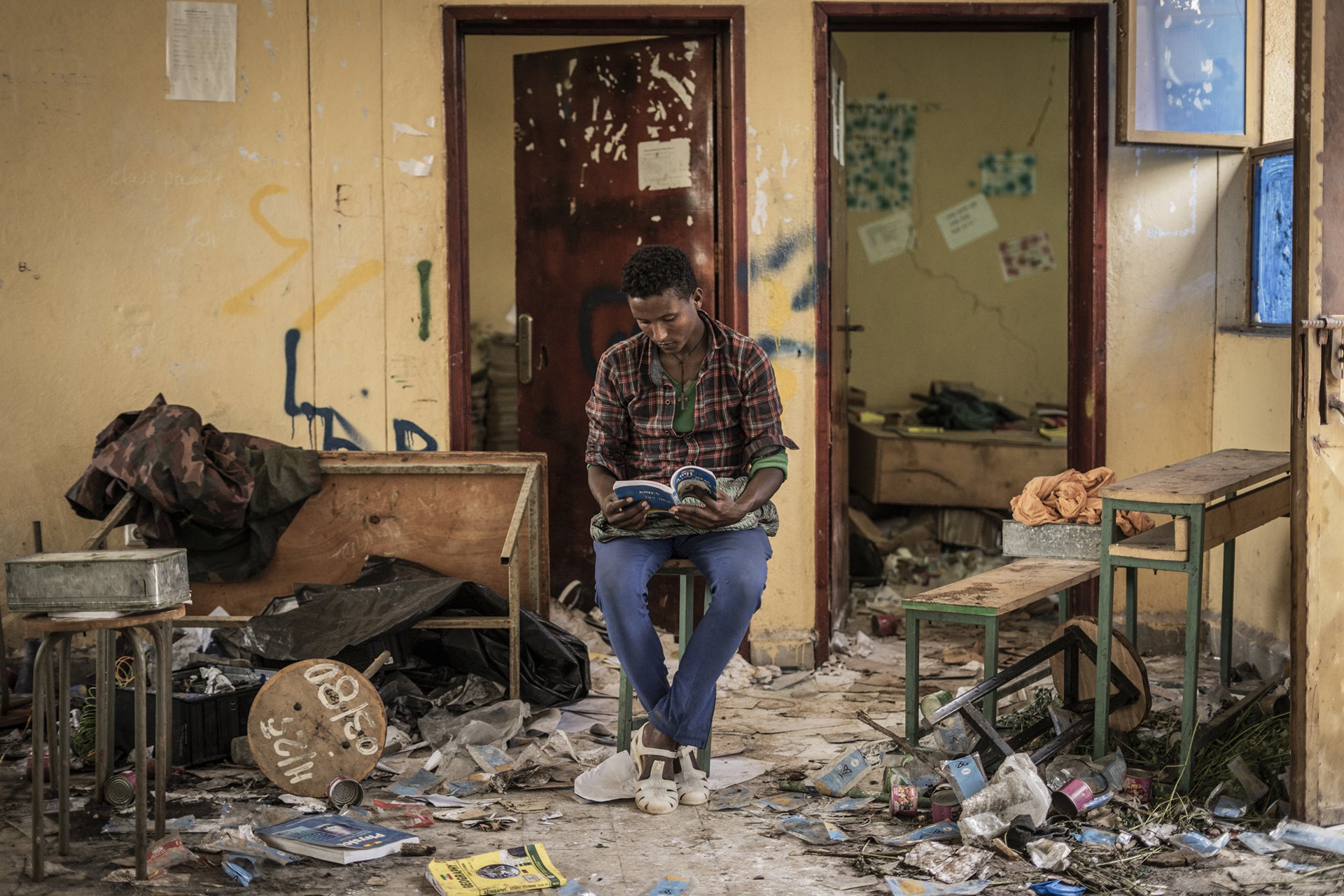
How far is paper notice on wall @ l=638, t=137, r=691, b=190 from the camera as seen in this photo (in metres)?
5.69

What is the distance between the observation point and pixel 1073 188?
18.6 feet

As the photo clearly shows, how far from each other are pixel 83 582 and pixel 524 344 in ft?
9.57

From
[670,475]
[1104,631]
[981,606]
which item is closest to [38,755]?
[670,475]

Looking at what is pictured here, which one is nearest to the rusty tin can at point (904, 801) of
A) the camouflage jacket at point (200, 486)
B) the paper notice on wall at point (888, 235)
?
the camouflage jacket at point (200, 486)

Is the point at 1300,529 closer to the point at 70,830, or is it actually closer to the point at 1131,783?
the point at 1131,783

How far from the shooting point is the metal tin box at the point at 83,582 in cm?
326

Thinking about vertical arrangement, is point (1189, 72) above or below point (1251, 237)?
above

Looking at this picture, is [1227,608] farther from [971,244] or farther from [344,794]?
[971,244]

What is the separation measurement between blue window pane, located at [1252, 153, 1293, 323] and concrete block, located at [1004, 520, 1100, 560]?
5.62ft

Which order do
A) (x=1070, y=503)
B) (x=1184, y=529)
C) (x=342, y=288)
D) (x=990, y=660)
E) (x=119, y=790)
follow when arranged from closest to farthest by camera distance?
(x=1184, y=529) < (x=119, y=790) < (x=990, y=660) < (x=1070, y=503) < (x=342, y=288)

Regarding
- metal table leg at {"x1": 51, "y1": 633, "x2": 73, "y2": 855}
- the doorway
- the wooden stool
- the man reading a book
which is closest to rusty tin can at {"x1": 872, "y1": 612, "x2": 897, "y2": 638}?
the doorway

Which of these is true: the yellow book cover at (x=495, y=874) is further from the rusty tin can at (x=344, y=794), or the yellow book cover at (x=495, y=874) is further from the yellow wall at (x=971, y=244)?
the yellow wall at (x=971, y=244)

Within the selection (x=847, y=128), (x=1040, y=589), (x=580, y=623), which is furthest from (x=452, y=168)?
(x=847, y=128)

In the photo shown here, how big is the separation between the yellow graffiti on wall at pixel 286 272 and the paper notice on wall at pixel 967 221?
14.9 ft
